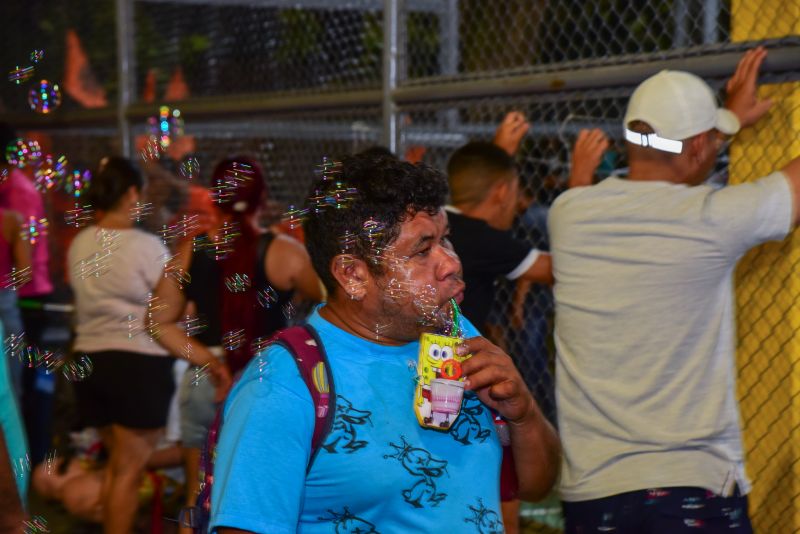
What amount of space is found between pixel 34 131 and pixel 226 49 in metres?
2.72

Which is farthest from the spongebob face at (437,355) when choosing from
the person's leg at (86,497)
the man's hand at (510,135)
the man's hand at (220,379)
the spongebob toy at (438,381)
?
the person's leg at (86,497)

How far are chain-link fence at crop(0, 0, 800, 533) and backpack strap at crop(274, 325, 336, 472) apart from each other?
207cm

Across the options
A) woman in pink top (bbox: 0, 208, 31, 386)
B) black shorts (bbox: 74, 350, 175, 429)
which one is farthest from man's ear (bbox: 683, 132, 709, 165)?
woman in pink top (bbox: 0, 208, 31, 386)

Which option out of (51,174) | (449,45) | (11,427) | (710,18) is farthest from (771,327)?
(449,45)

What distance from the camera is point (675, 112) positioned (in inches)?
132

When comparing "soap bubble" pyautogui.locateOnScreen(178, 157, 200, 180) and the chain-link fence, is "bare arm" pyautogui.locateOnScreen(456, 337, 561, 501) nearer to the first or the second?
"soap bubble" pyautogui.locateOnScreen(178, 157, 200, 180)

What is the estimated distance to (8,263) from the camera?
598cm

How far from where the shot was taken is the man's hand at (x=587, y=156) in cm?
413

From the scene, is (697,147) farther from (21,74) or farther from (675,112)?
(21,74)

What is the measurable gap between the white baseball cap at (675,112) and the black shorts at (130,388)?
10.5 ft

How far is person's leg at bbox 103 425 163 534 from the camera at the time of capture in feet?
18.5

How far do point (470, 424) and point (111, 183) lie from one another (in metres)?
3.53

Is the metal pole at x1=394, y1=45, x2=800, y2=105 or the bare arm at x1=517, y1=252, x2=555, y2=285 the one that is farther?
the bare arm at x1=517, y1=252, x2=555, y2=285

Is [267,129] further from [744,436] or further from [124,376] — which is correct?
[744,436]
